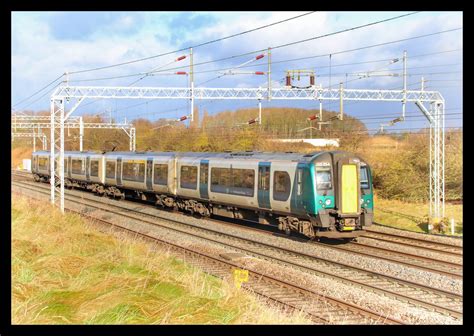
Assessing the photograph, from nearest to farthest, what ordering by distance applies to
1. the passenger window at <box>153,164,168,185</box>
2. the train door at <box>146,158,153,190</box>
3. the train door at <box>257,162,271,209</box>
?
the train door at <box>257,162,271,209</box>, the passenger window at <box>153,164,168,185</box>, the train door at <box>146,158,153,190</box>

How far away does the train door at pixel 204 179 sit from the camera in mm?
21156

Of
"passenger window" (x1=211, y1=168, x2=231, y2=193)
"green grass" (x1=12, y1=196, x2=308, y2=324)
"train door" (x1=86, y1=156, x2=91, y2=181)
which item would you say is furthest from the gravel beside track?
"train door" (x1=86, y1=156, x2=91, y2=181)

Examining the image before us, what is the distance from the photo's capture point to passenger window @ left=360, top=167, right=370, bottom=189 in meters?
16.1

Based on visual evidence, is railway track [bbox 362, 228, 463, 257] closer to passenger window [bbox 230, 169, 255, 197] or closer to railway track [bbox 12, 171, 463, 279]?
railway track [bbox 12, 171, 463, 279]

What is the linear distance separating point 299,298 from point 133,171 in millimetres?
19586

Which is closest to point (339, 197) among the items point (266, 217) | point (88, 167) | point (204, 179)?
point (266, 217)

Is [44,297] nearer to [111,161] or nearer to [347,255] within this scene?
[347,255]

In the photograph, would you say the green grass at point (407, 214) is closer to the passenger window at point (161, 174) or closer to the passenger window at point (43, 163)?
the passenger window at point (161, 174)

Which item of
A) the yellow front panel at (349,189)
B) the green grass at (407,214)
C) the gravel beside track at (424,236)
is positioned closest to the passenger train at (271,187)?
the yellow front panel at (349,189)

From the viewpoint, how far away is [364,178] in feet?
53.3

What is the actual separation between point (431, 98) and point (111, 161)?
18.5m

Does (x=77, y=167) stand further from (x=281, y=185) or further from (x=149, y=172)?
(x=281, y=185)

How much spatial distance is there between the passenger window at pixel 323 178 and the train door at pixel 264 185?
2.36 meters
